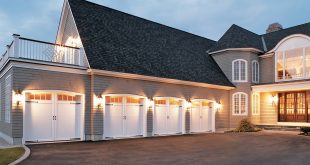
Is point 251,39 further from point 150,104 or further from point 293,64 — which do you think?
point 150,104

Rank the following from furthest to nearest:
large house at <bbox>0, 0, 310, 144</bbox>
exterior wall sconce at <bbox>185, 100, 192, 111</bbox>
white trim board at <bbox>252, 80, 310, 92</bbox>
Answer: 1. white trim board at <bbox>252, 80, 310, 92</bbox>
2. exterior wall sconce at <bbox>185, 100, 192, 111</bbox>
3. large house at <bbox>0, 0, 310, 144</bbox>

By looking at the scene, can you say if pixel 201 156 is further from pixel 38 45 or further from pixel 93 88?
pixel 38 45

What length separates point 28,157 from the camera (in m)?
10.4

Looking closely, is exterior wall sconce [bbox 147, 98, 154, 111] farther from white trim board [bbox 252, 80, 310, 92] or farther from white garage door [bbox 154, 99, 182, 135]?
white trim board [bbox 252, 80, 310, 92]

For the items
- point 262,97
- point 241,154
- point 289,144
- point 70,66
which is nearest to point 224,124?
point 262,97

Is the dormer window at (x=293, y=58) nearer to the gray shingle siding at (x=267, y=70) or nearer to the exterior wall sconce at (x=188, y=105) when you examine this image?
the gray shingle siding at (x=267, y=70)

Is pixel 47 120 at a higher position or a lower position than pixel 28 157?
higher

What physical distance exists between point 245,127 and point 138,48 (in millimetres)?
10115

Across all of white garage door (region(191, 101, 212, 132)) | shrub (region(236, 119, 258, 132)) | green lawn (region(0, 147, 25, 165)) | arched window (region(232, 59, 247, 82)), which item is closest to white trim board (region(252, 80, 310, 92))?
arched window (region(232, 59, 247, 82))

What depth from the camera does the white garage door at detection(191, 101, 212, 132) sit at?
21.3 m

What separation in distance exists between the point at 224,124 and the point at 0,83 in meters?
15.9

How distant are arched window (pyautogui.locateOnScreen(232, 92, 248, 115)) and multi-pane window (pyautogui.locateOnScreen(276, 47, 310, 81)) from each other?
3024 millimetres

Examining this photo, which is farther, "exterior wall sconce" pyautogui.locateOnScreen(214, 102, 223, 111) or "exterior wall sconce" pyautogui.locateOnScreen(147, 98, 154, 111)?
"exterior wall sconce" pyautogui.locateOnScreen(214, 102, 223, 111)

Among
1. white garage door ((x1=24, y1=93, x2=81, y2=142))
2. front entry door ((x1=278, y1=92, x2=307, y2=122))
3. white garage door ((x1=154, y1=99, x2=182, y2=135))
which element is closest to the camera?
white garage door ((x1=24, y1=93, x2=81, y2=142))
